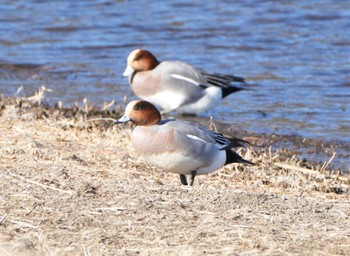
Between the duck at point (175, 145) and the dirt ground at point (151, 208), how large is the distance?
0.16 meters

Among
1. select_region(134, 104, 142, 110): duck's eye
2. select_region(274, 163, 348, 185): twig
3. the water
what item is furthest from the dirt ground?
the water

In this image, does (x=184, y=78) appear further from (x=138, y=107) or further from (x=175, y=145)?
(x=175, y=145)

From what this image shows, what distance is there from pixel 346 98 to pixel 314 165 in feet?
9.85

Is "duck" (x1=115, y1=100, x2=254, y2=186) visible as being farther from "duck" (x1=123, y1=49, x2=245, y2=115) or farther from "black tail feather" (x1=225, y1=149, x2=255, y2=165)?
"duck" (x1=123, y1=49, x2=245, y2=115)

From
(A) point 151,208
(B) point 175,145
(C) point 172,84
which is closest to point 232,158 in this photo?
(B) point 175,145

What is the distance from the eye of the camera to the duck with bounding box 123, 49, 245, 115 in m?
9.28

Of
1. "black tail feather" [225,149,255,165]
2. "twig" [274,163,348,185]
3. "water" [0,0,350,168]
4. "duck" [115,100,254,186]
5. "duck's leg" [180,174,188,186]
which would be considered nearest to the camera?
"duck" [115,100,254,186]

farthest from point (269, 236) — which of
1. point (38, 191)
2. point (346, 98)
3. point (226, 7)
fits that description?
point (226, 7)

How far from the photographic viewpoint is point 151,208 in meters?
4.73

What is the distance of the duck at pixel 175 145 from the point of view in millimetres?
5770

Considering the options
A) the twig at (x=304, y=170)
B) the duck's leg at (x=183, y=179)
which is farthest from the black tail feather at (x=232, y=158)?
the twig at (x=304, y=170)

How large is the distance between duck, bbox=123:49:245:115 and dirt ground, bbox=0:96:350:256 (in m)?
2.70

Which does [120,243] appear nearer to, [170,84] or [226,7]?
[170,84]

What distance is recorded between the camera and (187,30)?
13.7 meters
